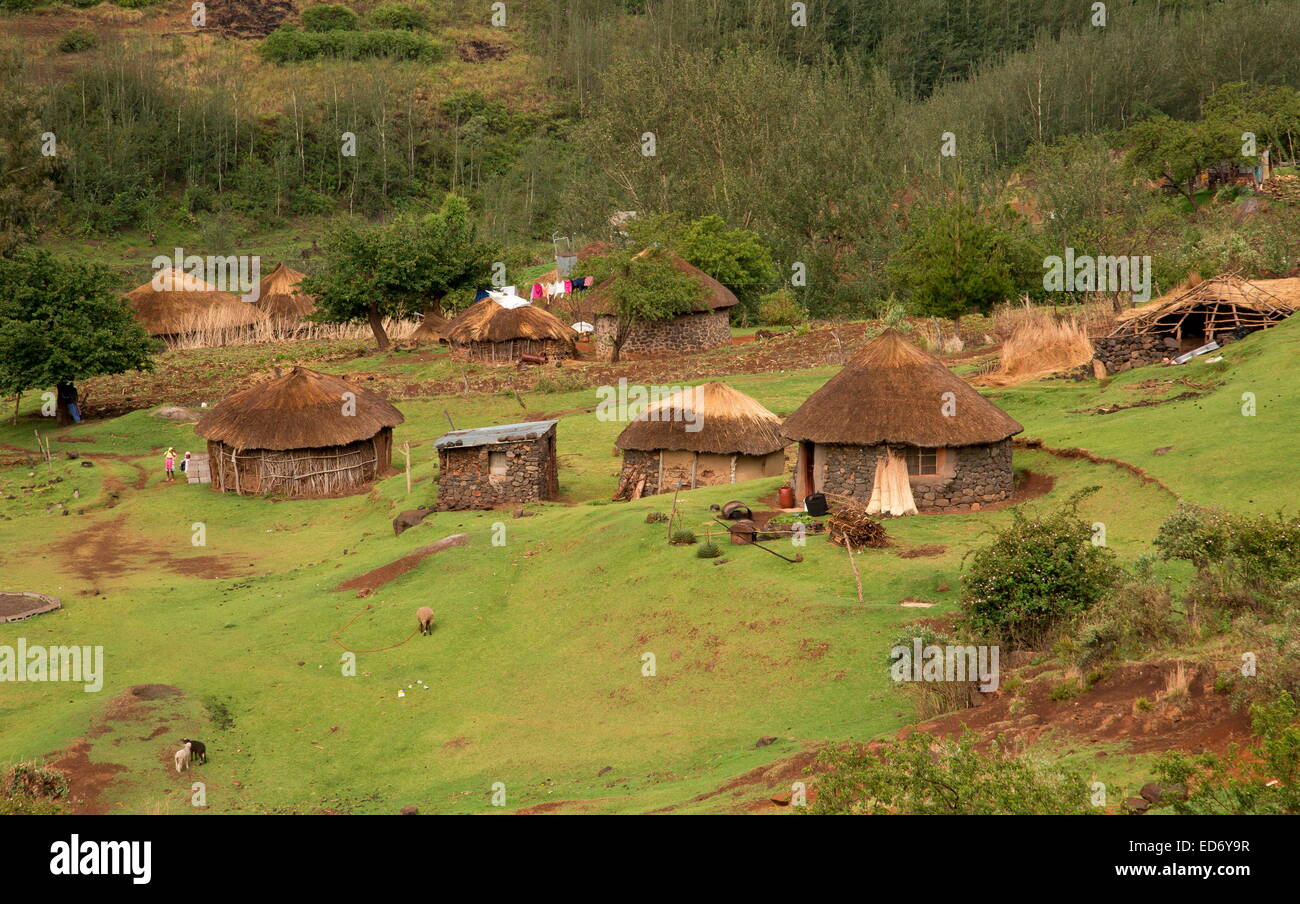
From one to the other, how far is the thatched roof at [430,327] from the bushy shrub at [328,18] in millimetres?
60032

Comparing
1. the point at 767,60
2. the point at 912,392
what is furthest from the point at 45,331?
the point at 767,60

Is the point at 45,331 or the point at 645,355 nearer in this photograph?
the point at 45,331

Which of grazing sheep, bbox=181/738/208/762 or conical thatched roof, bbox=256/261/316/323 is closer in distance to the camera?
grazing sheep, bbox=181/738/208/762

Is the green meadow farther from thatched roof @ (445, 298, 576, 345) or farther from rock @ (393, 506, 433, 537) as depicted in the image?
thatched roof @ (445, 298, 576, 345)

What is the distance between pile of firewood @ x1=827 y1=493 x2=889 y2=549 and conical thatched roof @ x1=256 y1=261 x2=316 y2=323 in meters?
43.8

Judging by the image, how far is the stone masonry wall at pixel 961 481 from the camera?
85.5ft

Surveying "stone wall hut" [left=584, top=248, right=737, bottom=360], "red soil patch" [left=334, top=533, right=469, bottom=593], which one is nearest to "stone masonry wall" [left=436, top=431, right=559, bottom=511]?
"red soil patch" [left=334, top=533, right=469, bottom=593]

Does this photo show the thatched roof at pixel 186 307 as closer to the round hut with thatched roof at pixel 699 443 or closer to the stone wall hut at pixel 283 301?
the stone wall hut at pixel 283 301

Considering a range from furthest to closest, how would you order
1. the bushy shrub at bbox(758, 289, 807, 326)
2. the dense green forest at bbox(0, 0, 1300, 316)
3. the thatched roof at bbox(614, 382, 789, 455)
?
the dense green forest at bbox(0, 0, 1300, 316), the bushy shrub at bbox(758, 289, 807, 326), the thatched roof at bbox(614, 382, 789, 455)

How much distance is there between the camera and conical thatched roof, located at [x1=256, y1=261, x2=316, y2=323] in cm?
6312

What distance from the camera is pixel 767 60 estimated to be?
77812 millimetres

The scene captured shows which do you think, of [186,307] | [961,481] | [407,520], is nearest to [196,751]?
[407,520]

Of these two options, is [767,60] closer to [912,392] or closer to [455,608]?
[912,392]
